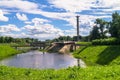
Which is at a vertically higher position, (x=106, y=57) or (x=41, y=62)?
(x=106, y=57)

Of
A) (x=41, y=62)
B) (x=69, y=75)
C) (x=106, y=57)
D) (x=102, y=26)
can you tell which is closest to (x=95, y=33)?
(x=102, y=26)

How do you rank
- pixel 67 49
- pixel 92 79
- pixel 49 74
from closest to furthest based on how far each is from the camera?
1. pixel 92 79
2. pixel 49 74
3. pixel 67 49

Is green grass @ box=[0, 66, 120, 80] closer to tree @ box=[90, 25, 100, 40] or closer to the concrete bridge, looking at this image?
the concrete bridge

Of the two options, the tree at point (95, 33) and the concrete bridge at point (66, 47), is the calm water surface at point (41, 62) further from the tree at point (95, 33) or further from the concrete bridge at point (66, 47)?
the tree at point (95, 33)

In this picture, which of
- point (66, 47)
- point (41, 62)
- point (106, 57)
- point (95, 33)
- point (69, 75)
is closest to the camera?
point (69, 75)

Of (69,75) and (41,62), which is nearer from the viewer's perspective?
(69,75)

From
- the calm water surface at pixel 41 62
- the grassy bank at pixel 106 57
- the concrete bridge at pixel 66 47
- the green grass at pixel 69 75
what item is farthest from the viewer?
the concrete bridge at pixel 66 47

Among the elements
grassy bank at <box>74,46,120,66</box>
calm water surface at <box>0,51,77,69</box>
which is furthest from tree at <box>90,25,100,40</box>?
grassy bank at <box>74,46,120,66</box>

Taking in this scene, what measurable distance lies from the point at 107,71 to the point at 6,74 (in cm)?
973

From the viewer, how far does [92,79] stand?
24312 millimetres

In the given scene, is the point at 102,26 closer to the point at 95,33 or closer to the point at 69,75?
the point at 95,33

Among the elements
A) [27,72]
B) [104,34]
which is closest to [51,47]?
[104,34]

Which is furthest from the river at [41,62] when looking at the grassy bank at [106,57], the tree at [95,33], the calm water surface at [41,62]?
the tree at [95,33]

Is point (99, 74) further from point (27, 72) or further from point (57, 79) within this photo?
point (27, 72)
